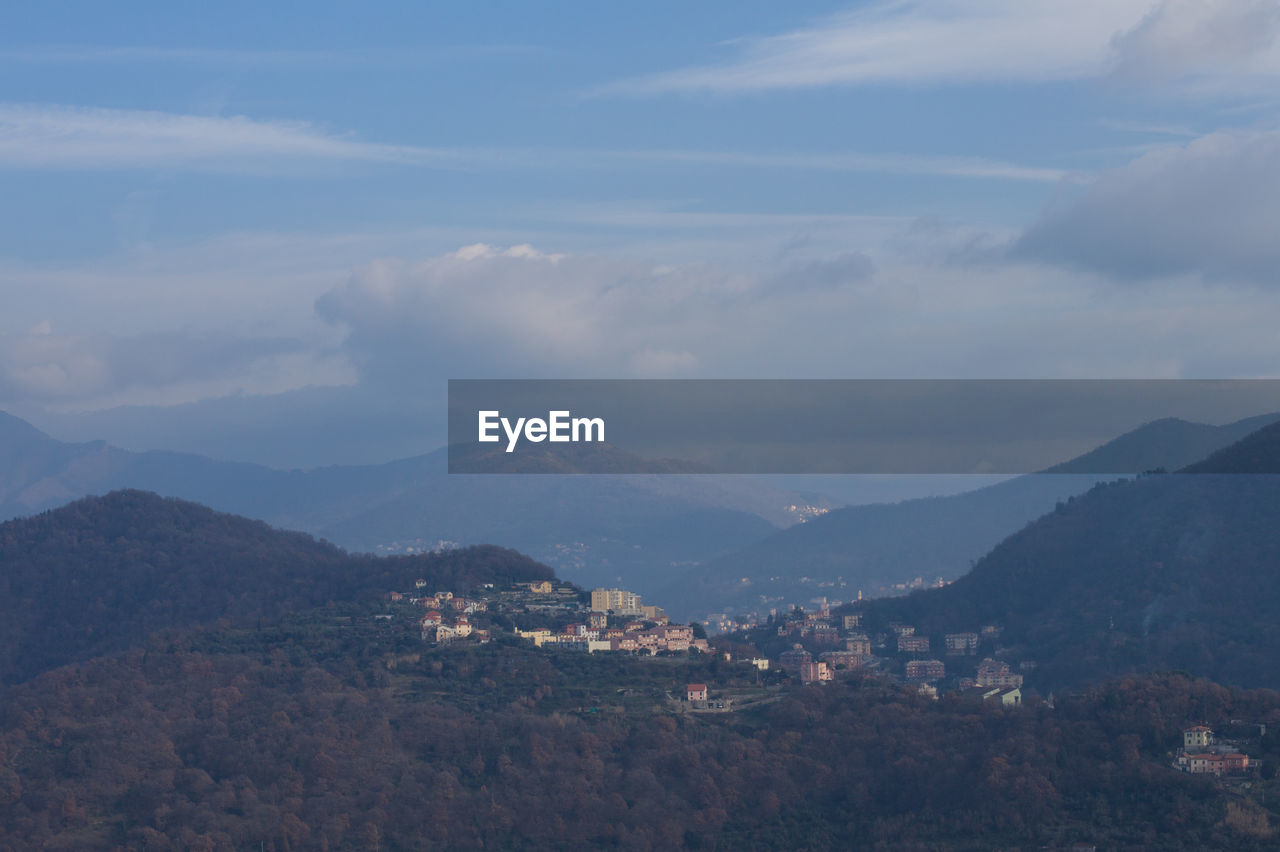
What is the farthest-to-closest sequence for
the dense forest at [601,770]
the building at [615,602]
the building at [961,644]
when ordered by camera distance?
1. the building at [961,644]
2. the building at [615,602]
3. the dense forest at [601,770]

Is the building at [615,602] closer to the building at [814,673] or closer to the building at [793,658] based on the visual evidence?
the building at [793,658]

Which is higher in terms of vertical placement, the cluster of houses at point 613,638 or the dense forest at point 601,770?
the cluster of houses at point 613,638

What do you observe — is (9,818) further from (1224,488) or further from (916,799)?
(1224,488)

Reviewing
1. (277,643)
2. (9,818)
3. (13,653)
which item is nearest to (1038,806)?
(9,818)

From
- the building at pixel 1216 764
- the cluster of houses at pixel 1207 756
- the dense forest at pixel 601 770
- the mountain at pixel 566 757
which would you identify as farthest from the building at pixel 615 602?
the building at pixel 1216 764

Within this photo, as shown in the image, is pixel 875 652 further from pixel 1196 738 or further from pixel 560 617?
pixel 1196 738

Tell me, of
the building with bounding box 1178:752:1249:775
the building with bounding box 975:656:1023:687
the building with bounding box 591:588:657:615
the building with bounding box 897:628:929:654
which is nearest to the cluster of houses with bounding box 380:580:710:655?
the building with bounding box 591:588:657:615

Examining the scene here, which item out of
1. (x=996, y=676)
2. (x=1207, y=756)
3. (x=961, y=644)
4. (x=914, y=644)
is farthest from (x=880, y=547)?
(x=1207, y=756)
